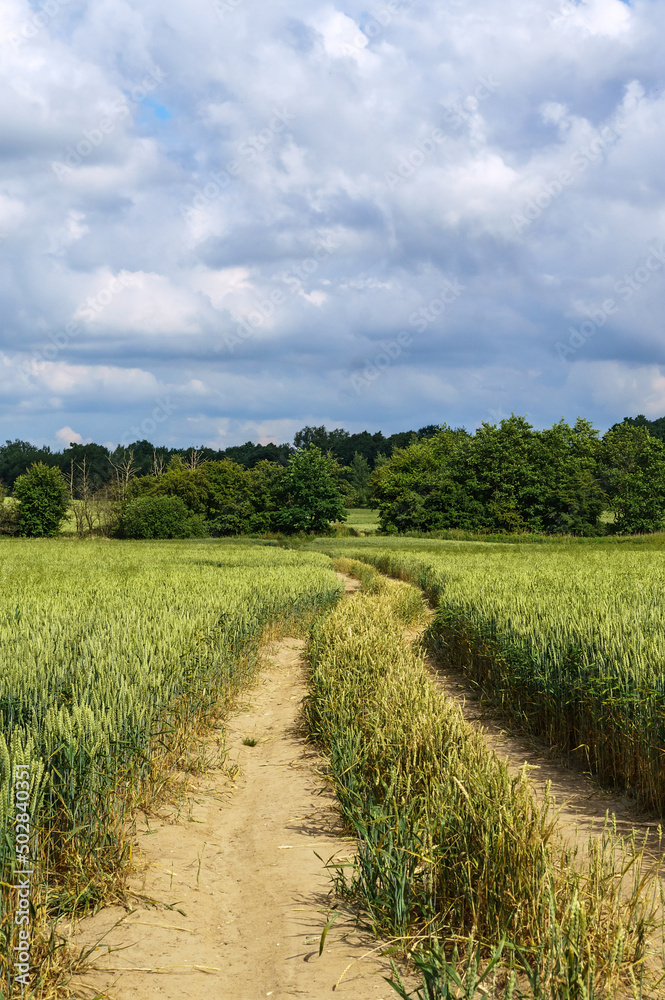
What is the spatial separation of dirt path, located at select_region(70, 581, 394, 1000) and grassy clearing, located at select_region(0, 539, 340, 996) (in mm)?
304

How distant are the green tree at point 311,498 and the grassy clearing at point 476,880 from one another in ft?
184

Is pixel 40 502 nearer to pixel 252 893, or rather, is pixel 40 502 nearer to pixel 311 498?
pixel 311 498

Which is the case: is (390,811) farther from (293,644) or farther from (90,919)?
(293,644)

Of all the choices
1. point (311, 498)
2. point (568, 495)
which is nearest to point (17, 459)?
point (311, 498)

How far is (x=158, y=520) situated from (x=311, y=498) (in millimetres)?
14380

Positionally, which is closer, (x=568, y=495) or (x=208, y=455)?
(x=568, y=495)

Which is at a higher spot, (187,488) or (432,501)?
(187,488)

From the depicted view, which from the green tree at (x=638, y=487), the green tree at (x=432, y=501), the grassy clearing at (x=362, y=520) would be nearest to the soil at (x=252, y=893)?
the green tree at (x=432, y=501)

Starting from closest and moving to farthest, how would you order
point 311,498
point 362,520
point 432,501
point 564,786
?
point 564,786
point 311,498
point 432,501
point 362,520

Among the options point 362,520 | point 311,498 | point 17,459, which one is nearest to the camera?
point 311,498

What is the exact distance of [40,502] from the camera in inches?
2584

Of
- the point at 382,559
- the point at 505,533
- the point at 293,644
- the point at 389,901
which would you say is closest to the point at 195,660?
the point at 389,901

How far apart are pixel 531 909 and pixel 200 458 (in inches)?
5239

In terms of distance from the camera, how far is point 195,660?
717 cm
